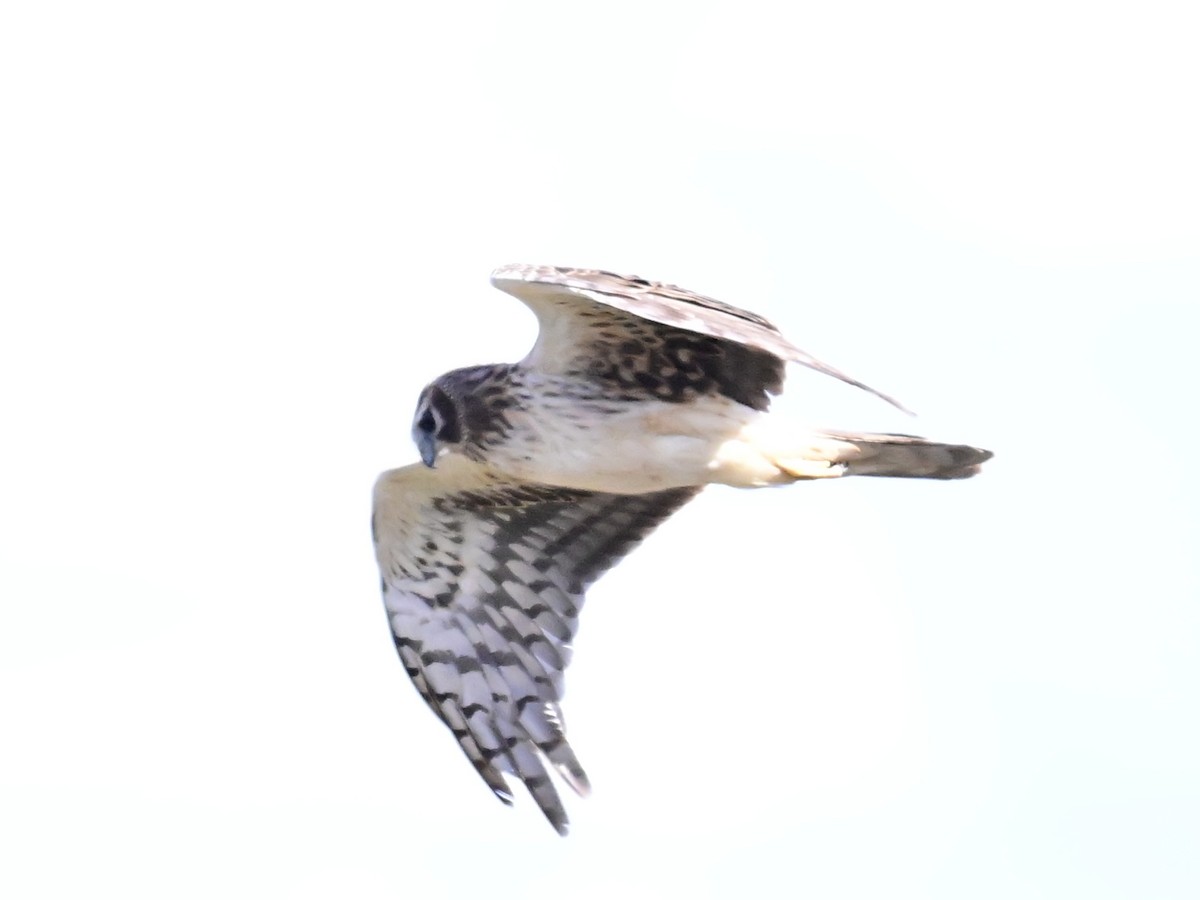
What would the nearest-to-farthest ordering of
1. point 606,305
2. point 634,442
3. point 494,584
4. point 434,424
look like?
point 606,305, point 634,442, point 434,424, point 494,584

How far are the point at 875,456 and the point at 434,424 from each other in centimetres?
178

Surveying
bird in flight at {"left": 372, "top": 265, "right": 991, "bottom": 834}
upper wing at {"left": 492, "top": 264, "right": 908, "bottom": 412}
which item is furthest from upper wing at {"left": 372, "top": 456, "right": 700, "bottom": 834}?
upper wing at {"left": 492, "top": 264, "right": 908, "bottom": 412}

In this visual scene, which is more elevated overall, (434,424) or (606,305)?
(606,305)

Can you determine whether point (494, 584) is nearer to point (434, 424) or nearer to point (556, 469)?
point (434, 424)

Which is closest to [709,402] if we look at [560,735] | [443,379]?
[443,379]

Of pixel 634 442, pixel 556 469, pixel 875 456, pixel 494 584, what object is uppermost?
pixel 875 456

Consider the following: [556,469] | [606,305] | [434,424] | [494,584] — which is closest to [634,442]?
[556,469]

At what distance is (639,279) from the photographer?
6.96 metres

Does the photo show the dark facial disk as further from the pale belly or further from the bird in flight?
the pale belly

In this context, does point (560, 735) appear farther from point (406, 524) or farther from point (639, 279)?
point (639, 279)

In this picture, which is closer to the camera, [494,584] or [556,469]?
[556,469]

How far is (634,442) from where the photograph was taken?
24.2ft

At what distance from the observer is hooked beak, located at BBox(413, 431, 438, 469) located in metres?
7.79

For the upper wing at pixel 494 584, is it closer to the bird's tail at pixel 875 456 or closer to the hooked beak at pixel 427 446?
the hooked beak at pixel 427 446
